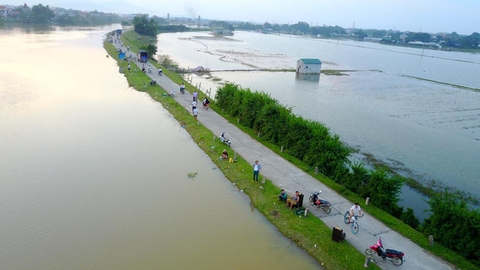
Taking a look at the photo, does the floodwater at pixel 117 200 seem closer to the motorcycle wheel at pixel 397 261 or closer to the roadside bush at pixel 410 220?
the motorcycle wheel at pixel 397 261

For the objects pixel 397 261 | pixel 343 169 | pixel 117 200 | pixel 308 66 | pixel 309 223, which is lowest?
pixel 117 200

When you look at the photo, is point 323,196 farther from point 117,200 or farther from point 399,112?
point 399,112

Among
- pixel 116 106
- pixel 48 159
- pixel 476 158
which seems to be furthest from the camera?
pixel 116 106

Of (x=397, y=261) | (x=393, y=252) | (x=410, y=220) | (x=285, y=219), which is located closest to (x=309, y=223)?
(x=285, y=219)

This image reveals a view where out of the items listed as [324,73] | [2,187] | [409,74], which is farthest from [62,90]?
[409,74]

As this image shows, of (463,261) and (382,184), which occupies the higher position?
(382,184)

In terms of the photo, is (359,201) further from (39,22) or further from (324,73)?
(39,22)

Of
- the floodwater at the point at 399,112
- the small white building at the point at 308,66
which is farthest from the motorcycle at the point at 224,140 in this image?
the small white building at the point at 308,66
